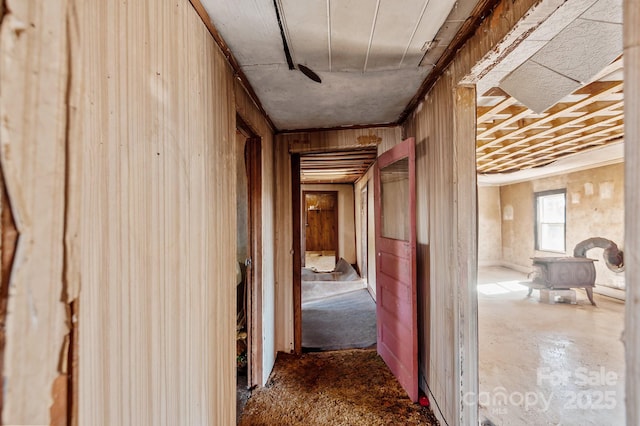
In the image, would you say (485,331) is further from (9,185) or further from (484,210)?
(484,210)

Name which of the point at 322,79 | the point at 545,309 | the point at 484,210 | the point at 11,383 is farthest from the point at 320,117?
the point at 484,210

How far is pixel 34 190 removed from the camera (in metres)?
0.50

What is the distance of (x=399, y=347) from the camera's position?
2.55m

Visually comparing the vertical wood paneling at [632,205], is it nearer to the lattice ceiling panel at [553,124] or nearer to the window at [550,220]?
the lattice ceiling panel at [553,124]

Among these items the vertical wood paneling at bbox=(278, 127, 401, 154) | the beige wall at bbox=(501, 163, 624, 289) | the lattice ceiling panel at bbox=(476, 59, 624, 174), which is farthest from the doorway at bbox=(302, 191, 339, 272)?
the vertical wood paneling at bbox=(278, 127, 401, 154)

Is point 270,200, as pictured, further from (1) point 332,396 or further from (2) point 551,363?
(2) point 551,363

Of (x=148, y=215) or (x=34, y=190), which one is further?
(x=148, y=215)

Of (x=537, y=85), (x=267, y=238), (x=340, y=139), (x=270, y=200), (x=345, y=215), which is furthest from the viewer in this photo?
(x=345, y=215)

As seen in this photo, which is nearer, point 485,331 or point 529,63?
point 529,63

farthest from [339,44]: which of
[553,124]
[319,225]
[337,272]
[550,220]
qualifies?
[319,225]

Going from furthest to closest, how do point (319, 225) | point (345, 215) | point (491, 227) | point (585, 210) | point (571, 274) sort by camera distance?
point (319, 225) → point (491, 227) → point (345, 215) → point (585, 210) → point (571, 274)

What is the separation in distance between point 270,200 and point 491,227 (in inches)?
305

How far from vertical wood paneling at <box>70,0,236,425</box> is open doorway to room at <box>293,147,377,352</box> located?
6.11 ft

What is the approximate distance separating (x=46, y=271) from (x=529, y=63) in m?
2.16
